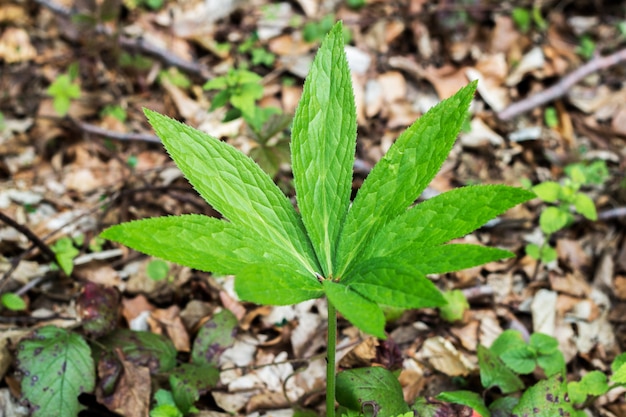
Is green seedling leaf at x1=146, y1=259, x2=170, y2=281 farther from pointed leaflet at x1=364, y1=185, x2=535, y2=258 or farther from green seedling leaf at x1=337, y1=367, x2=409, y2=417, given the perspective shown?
pointed leaflet at x1=364, y1=185, x2=535, y2=258

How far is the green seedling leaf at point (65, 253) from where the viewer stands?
250cm

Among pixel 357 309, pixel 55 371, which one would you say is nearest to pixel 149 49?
pixel 55 371

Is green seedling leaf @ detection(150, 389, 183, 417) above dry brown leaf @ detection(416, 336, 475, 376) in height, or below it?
above

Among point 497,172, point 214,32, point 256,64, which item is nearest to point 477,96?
point 497,172

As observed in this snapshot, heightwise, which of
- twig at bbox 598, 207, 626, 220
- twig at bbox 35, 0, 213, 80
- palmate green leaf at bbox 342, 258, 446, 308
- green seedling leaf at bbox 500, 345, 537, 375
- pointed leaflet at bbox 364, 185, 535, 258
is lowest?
green seedling leaf at bbox 500, 345, 537, 375

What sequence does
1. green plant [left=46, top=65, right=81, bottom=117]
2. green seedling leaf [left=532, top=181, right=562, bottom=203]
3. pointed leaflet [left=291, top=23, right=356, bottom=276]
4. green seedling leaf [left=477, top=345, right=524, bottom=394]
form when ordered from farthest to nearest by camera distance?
green plant [left=46, top=65, right=81, bottom=117] < green seedling leaf [left=532, top=181, right=562, bottom=203] < green seedling leaf [left=477, top=345, right=524, bottom=394] < pointed leaflet [left=291, top=23, right=356, bottom=276]

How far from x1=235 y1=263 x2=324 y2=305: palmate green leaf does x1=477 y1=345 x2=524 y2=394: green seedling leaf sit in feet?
3.18

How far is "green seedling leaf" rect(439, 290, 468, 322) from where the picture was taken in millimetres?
2566

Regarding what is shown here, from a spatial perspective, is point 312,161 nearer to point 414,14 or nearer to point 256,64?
point 256,64

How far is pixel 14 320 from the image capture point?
2.39 meters

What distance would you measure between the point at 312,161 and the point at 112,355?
3.80 feet

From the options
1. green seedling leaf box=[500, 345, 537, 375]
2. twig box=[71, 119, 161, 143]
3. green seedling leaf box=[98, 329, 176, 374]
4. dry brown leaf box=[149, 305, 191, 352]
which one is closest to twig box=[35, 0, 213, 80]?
twig box=[71, 119, 161, 143]

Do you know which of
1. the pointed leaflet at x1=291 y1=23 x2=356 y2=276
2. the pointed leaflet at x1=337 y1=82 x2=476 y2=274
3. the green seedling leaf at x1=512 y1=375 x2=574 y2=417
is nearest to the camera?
the pointed leaflet at x1=337 y1=82 x2=476 y2=274

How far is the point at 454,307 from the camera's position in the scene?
2570 mm
